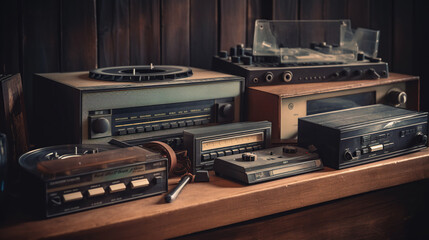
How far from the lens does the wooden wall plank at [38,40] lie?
1904 mm

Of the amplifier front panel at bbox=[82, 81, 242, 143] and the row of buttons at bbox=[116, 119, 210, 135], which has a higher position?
the amplifier front panel at bbox=[82, 81, 242, 143]

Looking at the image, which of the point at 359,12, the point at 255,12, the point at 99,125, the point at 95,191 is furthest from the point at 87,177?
the point at 359,12

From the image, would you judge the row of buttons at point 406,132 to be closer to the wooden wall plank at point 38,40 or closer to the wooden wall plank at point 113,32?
the wooden wall plank at point 113,32

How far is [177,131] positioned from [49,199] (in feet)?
1.96

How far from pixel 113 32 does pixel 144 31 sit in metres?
0.13

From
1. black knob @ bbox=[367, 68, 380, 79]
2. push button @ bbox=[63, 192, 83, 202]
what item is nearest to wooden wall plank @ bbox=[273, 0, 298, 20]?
black knob @ bbox=[367, 68, 380, 79]

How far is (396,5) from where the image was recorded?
2793 millimetres

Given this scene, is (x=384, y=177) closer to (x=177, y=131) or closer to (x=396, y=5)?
(x=177, y=131)

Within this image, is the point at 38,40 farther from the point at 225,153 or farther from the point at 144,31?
the point at 225,153

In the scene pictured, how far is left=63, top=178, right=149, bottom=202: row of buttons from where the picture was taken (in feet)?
4.17

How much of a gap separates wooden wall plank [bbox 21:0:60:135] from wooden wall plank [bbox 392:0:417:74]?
1.78m

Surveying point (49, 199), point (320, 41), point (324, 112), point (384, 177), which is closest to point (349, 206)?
point (384, 177)

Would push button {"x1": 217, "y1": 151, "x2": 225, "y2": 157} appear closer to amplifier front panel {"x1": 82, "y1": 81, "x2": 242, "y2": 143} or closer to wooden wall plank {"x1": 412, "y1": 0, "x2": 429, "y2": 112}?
amplifier front panel {"x1": 82, "y1": 81, "x2": 242, "y2": 143}

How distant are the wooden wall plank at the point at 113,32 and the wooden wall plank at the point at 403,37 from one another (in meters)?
1.50
